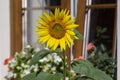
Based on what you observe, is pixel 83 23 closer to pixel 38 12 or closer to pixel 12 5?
pixel 38 12

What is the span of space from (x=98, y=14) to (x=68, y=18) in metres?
1.08

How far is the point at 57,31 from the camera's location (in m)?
1.31

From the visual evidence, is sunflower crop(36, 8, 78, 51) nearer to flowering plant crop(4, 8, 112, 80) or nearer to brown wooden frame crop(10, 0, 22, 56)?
flowering plant crop(4, 8, 112, 80)

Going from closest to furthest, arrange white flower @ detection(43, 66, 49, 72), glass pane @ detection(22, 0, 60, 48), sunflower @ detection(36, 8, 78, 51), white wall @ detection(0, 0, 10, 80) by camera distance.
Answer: sunflower @ detection(36, 8, 78, 51)
white flower @ detection(43, 66, 49, 72)
glass pane @ detection(22, 0, 60, 48)
white wall @ detection(0, 0, 10, 80)

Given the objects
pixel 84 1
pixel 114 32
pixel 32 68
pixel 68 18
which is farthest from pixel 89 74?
pixel 84 1

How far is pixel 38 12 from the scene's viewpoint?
286cm

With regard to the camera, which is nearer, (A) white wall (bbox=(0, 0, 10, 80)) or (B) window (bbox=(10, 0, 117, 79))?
(B) window (bbox=(10, 0, 117, 79))

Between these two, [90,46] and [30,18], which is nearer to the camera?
[90,46]

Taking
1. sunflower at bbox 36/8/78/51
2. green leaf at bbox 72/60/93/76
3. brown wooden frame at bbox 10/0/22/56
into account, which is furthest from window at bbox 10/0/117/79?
sunflower at bbox 36/8/78/51

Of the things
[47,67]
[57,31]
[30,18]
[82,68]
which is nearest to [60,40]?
[57,31]

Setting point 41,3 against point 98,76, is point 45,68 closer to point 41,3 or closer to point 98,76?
point 98,76

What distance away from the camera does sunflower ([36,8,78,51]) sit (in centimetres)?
131

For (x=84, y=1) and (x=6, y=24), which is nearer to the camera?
(x=84, y=1)

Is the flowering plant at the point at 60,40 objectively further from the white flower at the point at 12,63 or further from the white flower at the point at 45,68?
the white flower at the point at 12,63
